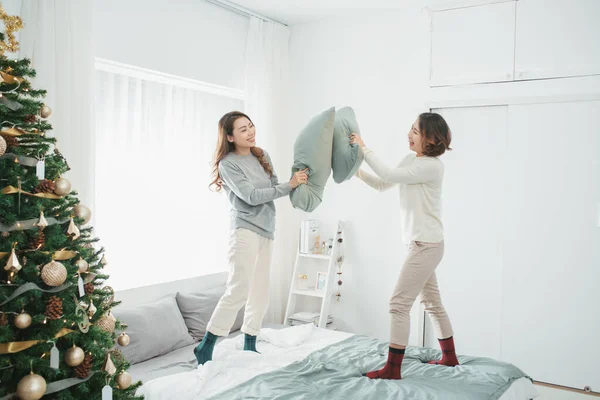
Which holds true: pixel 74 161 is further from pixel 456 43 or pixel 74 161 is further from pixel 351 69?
pixel 456 43

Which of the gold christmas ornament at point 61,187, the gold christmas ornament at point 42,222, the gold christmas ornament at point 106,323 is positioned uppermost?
the gold christmas ornament at point 61,187

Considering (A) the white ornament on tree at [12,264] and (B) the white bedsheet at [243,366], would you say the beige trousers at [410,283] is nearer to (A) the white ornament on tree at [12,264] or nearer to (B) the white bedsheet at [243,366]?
(B) the white bedsheet at [243,366]

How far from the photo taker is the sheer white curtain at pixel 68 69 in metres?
2.57

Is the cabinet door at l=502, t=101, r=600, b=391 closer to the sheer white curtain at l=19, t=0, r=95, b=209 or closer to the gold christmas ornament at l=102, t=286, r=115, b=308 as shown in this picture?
the sheer white curtain at l=19, t=0, r=95, b=209

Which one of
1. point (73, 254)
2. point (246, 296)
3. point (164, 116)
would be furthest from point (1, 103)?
point (164, 116)

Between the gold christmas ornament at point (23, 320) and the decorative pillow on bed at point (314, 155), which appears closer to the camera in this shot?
the gold christmas ornament at point (23, 320)

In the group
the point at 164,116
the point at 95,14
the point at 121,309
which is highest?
the point at 95,14

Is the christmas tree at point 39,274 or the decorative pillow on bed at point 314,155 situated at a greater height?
the decorative pillow on bed at point 314,155

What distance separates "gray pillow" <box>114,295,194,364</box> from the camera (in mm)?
2861

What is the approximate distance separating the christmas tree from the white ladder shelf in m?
2.57

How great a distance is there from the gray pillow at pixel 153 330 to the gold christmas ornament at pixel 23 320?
57.9 inches

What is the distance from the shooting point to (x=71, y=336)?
145 cm

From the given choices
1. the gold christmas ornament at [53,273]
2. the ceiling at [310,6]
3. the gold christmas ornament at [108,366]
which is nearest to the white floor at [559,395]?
the ceiling at [310,6]

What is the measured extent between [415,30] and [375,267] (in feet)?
5.75
